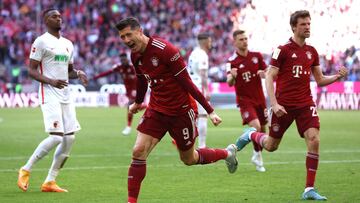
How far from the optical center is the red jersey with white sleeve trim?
9992 millimetres

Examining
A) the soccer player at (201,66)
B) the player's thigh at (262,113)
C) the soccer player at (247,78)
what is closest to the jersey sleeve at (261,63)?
the soccer player at (247,78)

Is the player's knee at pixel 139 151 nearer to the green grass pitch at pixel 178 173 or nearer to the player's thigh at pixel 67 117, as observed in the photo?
the green grass pitch at pixel 178 173

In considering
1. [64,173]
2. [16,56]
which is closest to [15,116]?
[16,56]

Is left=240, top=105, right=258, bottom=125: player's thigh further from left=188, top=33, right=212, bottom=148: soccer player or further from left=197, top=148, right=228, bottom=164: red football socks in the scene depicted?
left=197, top=148, right=228, bottom=164: red football socks

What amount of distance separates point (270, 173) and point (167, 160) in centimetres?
294

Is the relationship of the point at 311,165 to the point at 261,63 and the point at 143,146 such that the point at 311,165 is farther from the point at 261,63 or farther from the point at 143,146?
the point at 261,63

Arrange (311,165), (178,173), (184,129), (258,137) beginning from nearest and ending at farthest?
(184,129), (311,165), (258,137), (178,173)

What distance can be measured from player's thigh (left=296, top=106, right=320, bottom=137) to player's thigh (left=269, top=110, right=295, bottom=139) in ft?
0.47

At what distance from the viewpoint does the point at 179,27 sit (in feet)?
160

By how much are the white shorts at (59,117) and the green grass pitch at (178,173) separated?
889mm

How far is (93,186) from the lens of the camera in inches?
498

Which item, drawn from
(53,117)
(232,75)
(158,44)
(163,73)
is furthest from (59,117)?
(232,75)

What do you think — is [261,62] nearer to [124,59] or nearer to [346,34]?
[124,59]

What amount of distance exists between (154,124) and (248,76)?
17.4 ft
